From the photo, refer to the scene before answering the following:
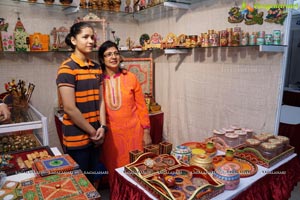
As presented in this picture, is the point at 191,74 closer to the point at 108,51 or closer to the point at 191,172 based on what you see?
the point at 108,51

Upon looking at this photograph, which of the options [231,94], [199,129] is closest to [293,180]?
[231,94]

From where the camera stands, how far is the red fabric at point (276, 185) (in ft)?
4.25

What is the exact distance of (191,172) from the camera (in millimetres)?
1275

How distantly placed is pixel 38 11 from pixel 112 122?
1.44 m

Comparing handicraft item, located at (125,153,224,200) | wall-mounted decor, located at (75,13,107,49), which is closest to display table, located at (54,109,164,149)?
wall-mounted decor, located at (75,13,107,49)

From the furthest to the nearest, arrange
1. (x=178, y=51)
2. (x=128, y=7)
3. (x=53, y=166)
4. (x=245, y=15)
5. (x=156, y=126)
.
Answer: (x=128, y=7)
(x=156, y=126)
(x=178, y=51)
(x=245, y=15)
(x=53, y=166)

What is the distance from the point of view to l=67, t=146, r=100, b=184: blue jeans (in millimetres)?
1744

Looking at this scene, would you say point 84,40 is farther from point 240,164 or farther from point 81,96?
point 240,164

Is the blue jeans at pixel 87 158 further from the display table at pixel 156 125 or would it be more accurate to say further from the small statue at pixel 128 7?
the small statue at pixel 128 7

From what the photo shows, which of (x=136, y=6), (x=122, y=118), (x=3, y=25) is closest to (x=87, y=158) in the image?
(x=122, y=118)

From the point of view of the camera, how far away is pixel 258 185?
1.33 meters

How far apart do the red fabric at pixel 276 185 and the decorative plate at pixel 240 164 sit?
7 centimetres

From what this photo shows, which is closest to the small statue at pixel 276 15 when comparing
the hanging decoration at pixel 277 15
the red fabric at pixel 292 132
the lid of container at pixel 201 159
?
the hanging decoration at pixel 277 15

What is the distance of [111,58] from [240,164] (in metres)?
1.24
